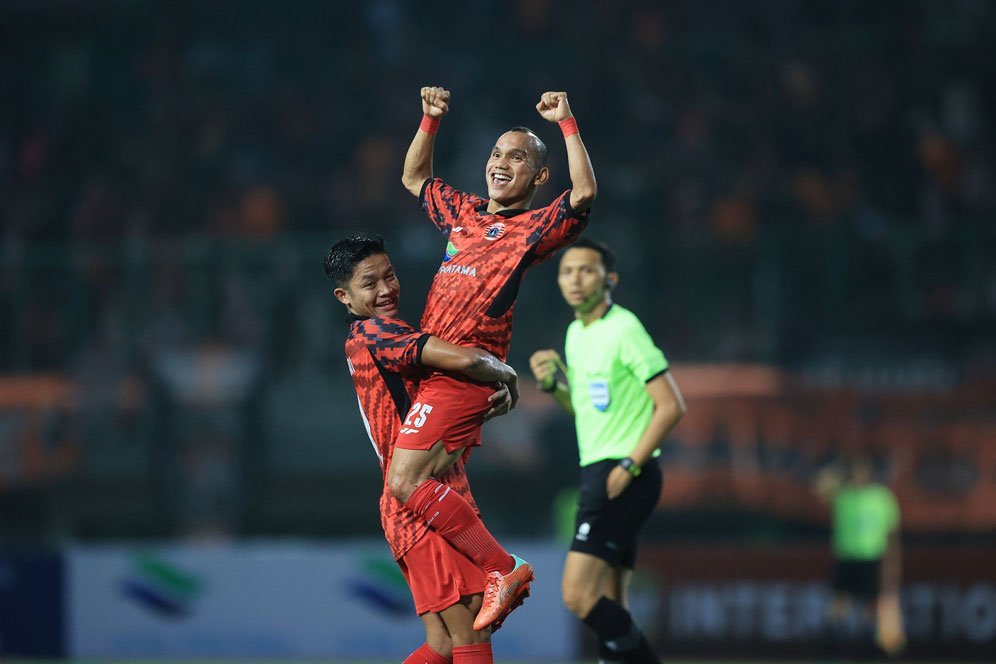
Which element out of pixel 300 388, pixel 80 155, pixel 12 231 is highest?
pixel 80 155

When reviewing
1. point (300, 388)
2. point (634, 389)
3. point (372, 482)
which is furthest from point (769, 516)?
point (634, 389)

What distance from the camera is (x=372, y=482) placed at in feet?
38.1

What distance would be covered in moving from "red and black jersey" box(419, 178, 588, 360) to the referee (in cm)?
127

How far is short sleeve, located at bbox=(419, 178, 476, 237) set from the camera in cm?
529

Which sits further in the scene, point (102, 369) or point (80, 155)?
point (80, 155)

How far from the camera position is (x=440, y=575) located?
4.82 metres

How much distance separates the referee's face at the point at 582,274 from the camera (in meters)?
6.38

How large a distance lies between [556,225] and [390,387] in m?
0.91

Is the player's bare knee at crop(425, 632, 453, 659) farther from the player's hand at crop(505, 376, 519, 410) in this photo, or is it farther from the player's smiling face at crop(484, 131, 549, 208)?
the player's smiling face at crop(484, 131, 549, 208)

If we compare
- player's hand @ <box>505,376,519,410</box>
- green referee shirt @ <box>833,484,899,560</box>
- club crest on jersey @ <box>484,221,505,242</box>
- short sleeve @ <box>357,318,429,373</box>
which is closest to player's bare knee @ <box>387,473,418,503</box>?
short sleeve @ <box>357,318,429,373</box>

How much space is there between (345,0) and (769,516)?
27.6ft

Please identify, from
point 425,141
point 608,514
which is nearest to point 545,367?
point 608,514

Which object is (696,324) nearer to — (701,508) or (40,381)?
(701,508)

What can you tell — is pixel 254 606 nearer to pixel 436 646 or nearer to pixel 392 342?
pixel 436 646
